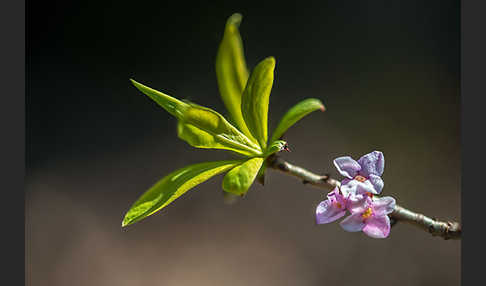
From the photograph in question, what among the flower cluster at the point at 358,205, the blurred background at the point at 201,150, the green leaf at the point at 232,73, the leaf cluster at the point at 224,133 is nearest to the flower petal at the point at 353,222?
the flower cluster at the point at 358,205

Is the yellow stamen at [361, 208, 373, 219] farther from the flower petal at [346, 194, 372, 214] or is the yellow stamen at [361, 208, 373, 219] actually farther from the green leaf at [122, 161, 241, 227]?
the green leaf at [122, 161, 241, 227]

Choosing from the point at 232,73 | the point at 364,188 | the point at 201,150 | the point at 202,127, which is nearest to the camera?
the point at 364,188

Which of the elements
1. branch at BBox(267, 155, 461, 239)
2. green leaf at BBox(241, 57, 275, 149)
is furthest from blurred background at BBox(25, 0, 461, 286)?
green leaf at BBox(241, 57, 275, 149)

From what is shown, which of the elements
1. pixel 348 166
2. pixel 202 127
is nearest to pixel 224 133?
pixel 202 127

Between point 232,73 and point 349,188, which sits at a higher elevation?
point 232,73

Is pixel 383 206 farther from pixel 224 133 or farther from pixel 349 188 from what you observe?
pixel 224 133

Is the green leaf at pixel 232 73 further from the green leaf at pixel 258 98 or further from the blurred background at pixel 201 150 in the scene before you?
the blurred background at pixel 201 150

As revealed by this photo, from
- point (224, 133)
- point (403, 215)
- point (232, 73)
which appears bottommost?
point (403, 215)

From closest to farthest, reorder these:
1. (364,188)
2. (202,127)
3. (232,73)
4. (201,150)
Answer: (364,188) < (202,127) < (232,73) < (201,150)
